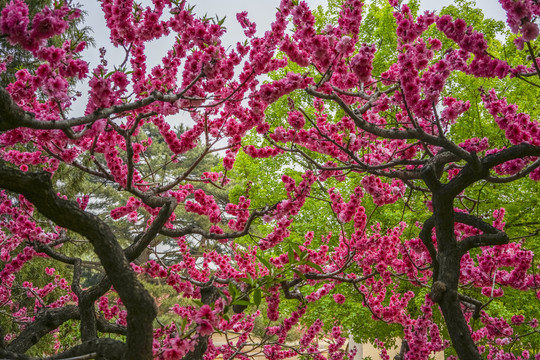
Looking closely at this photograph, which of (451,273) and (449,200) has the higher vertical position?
(449,200)

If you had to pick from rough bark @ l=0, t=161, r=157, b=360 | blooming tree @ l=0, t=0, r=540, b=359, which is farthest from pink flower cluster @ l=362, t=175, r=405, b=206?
rough bark @ l=0, t=161, r=157, b=360

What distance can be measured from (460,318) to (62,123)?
3.54 m

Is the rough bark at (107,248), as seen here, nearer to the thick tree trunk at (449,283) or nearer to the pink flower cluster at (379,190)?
the thick tree trunk at (449,283)

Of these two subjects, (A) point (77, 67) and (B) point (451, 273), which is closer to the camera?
(A) point (77, 67)

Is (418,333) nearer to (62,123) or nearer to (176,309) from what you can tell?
(176,309)

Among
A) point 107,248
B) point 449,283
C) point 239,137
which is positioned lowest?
point 449,283

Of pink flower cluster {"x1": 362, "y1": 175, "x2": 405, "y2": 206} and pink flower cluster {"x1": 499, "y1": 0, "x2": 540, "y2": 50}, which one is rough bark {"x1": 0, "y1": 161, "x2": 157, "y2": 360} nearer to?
Answer: pink flower cluster {"x1": 499, "y1": 0, "x2": 540, "y2": 50}

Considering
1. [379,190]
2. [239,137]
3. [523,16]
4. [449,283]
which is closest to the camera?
[523,16]

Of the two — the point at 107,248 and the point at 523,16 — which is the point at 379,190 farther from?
the point at 107,248

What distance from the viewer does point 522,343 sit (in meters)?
7.65

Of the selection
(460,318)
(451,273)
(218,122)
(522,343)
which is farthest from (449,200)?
(522,343)

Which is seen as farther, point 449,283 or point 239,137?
point 239,137

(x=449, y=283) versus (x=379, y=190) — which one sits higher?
(x=379, y=190)

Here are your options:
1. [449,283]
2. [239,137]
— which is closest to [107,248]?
[239,137]
